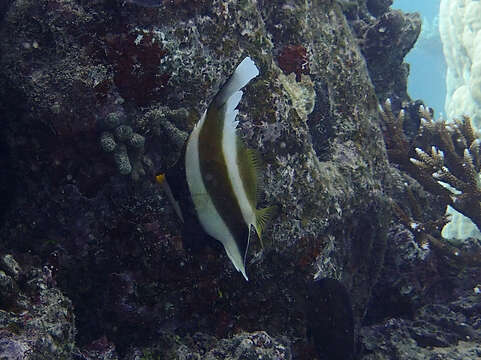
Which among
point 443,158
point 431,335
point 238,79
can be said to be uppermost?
point 443,158

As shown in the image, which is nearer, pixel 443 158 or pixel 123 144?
pixel 123 144

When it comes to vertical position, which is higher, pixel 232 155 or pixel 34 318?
pixel 232 155

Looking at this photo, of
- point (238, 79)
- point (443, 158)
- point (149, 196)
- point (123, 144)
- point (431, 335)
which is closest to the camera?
point (238, 79)

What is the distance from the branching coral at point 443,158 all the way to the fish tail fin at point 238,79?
4014 millimetres

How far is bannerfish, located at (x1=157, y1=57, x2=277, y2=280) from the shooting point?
138 cm

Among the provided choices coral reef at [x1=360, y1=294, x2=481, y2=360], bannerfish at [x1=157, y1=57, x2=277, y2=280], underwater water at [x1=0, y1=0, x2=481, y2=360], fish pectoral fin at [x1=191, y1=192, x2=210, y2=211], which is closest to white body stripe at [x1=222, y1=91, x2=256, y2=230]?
bannerfish at [x1=157, y1=57, x2=277, y2=280]

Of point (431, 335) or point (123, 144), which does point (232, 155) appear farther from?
point (431, 335)

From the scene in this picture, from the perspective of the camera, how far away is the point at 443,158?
483 centimetres

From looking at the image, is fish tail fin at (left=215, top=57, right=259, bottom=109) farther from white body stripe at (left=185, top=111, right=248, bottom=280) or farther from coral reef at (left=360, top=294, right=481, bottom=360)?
coral reef at (left=360, top=294, right=481, bottom=360)

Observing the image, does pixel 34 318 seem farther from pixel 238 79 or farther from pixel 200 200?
pixel 238 79

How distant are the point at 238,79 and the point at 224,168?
32 centimetres

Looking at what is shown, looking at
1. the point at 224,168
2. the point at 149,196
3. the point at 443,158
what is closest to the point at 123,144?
the point at 149,196

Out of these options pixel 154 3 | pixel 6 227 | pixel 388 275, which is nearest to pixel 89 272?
pixel 6 227

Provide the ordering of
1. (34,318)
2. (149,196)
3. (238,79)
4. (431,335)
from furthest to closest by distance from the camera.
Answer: (431,335), (149,196), (34,318), (238,79)
